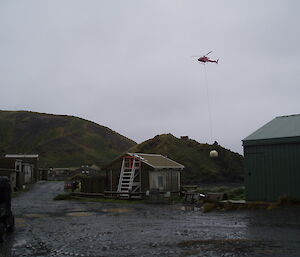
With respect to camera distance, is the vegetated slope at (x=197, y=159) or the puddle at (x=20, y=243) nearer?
the puddle at (x=20, y=243)

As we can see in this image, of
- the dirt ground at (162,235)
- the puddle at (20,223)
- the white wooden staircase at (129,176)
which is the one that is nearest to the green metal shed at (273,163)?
the dirt ground at (162,235)

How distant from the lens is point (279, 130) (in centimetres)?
2211

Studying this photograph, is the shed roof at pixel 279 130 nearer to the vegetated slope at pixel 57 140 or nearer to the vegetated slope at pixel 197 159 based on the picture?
the vegetated slope at pixel 197 159

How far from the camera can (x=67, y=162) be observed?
14200 cm

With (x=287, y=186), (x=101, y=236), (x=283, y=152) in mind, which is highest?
(x=283, y=152)

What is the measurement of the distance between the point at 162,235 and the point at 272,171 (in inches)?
419

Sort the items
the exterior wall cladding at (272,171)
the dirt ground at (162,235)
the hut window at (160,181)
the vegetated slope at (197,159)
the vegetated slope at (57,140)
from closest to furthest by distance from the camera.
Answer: the dirt ground at (162,235)
the exterior wall cladding at (272,171)
the hut window at (160,181)
the vegetated slope at (197,159)
the vegetated slope at (57,140)

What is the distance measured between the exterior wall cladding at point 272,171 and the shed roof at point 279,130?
1.46 ft

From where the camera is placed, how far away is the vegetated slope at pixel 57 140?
149625 millimetres

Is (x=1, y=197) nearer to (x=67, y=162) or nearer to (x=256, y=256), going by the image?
(x=256, y=256)

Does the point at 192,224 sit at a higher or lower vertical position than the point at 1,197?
lower

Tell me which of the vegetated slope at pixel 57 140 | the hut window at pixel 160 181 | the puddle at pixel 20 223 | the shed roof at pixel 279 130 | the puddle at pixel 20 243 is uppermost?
the vegetated slope at pixel 57 140

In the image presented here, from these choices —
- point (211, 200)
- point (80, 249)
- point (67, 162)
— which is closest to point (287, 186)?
point (211, 200)

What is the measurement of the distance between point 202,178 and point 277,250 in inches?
2289
